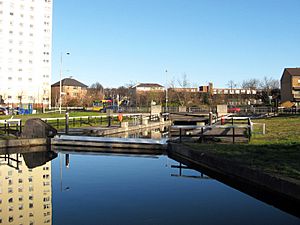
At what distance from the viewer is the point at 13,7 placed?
9612 centimetres

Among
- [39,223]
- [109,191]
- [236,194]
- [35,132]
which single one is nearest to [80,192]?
[109,191]

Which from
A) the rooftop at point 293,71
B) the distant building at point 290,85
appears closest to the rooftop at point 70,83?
the distant building at point 290,85

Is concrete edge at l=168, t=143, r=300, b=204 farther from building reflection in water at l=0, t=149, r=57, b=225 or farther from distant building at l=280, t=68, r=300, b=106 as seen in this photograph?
distant building at l=280, t=68, r=300, b=106

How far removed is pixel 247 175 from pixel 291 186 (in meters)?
2.17

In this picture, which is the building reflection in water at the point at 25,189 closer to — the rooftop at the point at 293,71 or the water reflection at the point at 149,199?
the water reflection at the point at 149,199

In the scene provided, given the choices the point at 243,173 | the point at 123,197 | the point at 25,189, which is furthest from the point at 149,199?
the point at 25,189

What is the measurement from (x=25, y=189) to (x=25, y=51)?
311 ft

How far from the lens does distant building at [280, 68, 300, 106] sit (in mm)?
90975

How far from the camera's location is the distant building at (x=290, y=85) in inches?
3582

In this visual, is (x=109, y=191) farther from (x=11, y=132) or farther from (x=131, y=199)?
(x=11, y=132)

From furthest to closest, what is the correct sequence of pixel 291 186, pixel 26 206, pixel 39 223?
pixel 26 206, pixel 291 186, pixel 39 223

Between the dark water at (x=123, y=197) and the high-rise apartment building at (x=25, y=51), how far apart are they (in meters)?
83.8

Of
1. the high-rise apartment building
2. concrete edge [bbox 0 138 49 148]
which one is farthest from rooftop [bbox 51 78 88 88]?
concrete edge [bbox 0 138 49 148]

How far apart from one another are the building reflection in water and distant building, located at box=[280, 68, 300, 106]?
82493 mm
